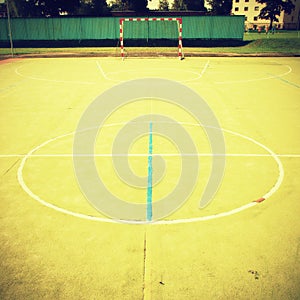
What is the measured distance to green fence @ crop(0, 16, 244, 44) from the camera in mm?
36562

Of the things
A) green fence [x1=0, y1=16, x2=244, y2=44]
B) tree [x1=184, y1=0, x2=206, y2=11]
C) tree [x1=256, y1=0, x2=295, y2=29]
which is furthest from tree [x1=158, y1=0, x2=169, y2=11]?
green fence [x1=0, y1=16, x2=244, y2=44]

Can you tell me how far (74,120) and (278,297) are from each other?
29.2 ft

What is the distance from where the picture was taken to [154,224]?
5391 mm

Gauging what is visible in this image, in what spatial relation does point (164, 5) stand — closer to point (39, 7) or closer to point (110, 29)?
point (39, 7)

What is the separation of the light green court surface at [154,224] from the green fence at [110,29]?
90.3ft

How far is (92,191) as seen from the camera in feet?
21.3

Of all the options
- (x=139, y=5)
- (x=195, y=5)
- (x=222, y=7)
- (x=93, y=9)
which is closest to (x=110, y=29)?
(x=139, y=5)

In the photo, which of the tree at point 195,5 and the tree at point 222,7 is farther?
the tree at point 222,7

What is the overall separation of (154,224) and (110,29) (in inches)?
1392

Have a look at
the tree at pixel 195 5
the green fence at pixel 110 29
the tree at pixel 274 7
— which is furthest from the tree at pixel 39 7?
the tree at pixel 274 7

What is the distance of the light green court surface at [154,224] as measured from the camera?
13.6ft

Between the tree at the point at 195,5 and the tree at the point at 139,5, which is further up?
the tree at the point at 195,5

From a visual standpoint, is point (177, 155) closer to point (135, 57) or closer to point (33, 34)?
point (135, 57)

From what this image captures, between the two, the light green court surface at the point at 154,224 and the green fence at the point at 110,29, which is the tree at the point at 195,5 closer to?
the green fence at the point at 110,29
